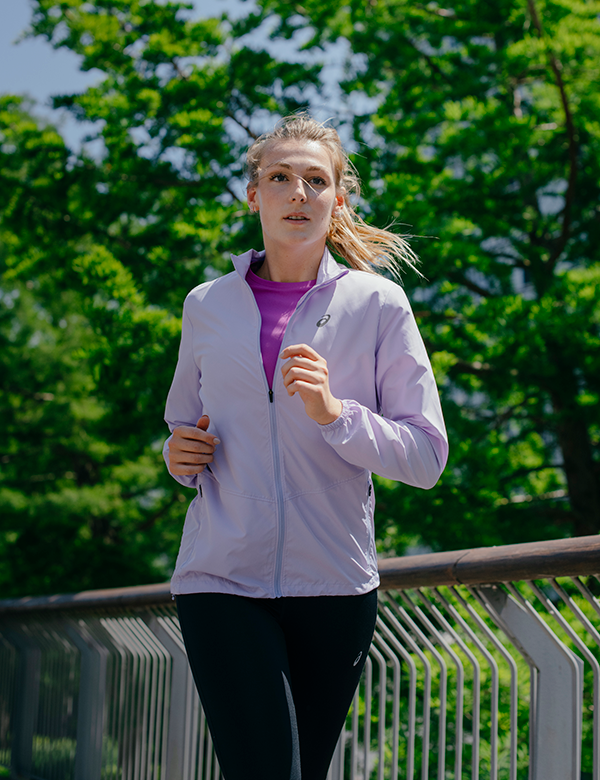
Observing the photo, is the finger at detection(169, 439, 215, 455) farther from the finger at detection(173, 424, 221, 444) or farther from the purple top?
the purple top

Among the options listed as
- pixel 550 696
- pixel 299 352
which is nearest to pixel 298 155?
pixel 299 352

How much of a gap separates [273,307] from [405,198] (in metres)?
5.75

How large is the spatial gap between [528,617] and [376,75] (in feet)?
27.6

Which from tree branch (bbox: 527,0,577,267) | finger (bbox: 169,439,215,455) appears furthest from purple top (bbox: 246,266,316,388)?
tree branch (bbox: 527,0,577,267)

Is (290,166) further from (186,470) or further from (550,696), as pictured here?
(550,696)

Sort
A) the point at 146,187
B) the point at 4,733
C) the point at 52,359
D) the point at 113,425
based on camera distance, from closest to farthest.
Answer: the point at 4,733 → the point at 113,425 → the point at 146,187 → the point at 52,359

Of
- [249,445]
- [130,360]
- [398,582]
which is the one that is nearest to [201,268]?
[130,360]

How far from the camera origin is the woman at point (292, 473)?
5.31 ft

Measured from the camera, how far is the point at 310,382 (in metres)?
1.59

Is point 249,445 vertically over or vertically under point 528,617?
over

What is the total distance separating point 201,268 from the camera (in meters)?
8.37

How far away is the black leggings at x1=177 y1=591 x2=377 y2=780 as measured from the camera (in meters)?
1.57

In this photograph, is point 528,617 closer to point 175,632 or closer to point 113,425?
point 175,632

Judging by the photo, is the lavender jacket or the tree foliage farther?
the tree foliage
